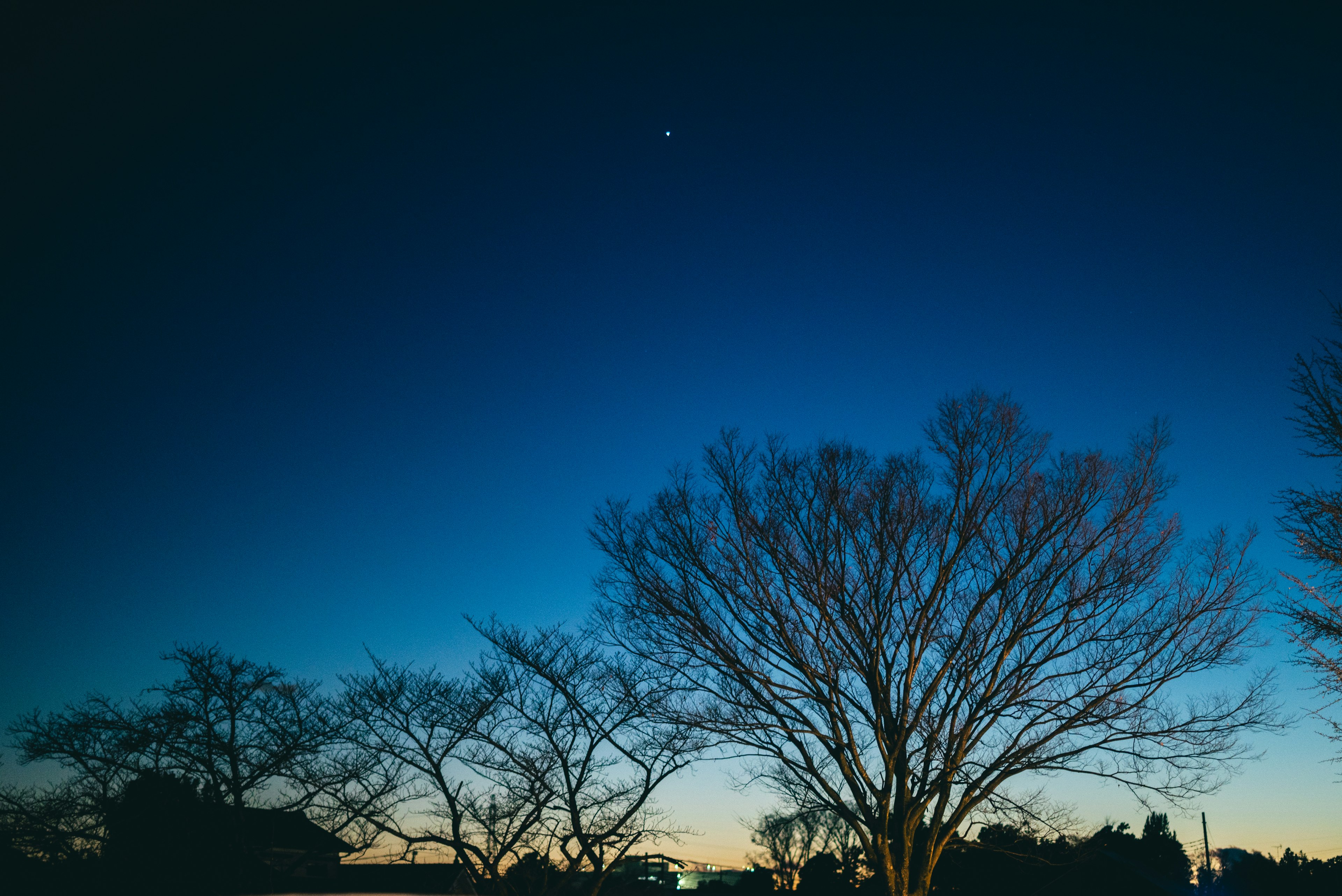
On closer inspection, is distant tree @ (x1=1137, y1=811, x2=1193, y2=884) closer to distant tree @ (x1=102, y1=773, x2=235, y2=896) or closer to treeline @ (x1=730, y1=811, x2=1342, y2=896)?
treeline @ (x1=730, y1=811, x2=1342, y2=896)

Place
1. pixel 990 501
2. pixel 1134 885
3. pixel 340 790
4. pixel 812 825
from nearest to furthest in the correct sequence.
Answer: pixel 990 501 < pixel 340 790 < pixel 1134 885 < pixel 812 825

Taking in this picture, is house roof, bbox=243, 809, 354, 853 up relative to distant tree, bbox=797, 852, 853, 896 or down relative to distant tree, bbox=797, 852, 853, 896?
up

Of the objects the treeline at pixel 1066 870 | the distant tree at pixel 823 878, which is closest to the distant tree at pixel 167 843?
the treeline at pixel 1066 870

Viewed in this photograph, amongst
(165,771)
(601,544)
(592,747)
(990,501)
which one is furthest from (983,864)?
(165,771)

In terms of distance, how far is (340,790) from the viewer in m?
16.7

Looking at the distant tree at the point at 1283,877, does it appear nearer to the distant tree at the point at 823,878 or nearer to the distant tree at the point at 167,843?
the distant tree at the point at 823,878

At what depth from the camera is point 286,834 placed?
20.7 metres

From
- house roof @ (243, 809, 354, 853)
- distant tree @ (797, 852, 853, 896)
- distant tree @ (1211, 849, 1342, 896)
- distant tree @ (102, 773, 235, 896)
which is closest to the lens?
distant tree @ (102, 773, 235, 896)

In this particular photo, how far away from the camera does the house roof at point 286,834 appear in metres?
17.2

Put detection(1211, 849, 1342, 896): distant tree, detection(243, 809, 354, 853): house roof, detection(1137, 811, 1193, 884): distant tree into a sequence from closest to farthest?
1. detection(243, 809, 354, 853): house roof
2. detection(1211, 849, 1342, 896): distant tree
3. detection(1137, 811, 1193, 884): distant tree

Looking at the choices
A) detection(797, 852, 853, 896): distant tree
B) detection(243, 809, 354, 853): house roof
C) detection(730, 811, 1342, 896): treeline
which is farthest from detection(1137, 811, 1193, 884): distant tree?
detection(243, 809, 354, 853): house roof

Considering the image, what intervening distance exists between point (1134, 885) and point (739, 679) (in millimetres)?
22065

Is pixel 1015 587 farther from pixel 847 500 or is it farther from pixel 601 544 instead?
pixel 601 544

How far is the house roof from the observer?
17.2 metres
